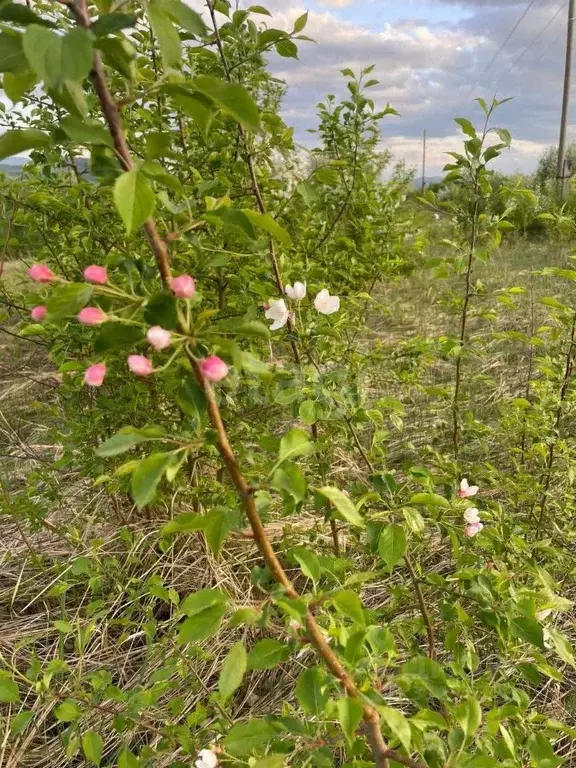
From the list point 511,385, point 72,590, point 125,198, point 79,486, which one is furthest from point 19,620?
point 511,385

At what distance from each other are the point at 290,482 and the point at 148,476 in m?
0.17

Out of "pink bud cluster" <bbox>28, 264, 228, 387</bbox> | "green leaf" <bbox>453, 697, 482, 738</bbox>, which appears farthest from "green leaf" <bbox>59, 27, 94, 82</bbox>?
"green leaf" <bbox>453, 697, 482, 738</bbox>

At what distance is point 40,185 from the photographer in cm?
210

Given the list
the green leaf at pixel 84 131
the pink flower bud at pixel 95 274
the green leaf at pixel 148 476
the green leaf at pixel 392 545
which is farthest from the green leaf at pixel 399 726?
the green leaf at pixel 84 131

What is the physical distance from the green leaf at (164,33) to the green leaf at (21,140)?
0.50 ft

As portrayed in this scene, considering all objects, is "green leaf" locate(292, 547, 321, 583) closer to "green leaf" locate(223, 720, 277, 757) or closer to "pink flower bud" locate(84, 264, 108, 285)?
"green leaf" locate(223, 720, 277, 757)

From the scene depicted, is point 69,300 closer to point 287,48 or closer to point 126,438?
point 126,438

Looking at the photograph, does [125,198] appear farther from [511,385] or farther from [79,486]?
[511,385]

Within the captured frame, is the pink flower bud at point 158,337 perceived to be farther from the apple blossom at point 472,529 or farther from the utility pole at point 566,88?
the utility pole at point 566,88

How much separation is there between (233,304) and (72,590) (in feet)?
4.71

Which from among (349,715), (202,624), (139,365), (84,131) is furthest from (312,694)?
A: (84,131)

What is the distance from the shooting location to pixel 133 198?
0.58 meters

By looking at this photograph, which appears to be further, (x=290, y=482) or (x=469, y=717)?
(x=469, y=717)

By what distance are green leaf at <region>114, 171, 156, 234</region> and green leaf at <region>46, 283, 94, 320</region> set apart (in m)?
0.08
